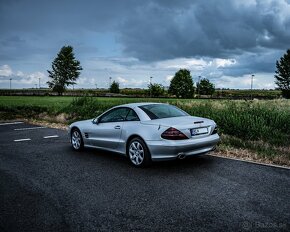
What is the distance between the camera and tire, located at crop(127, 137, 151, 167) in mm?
6559

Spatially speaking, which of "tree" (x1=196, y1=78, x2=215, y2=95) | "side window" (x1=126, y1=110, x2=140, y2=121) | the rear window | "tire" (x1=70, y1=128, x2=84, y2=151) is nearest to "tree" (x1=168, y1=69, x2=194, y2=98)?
"tree" (x1=196, y1=78, x2=215, y2=95)

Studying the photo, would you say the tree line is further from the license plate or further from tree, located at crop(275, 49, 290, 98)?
the license plate

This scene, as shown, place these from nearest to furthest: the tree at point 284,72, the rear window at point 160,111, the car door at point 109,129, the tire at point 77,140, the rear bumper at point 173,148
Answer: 1. the rear bumper at point 173,148
2. the rear window at point 160,111
3. the car door at point 109,129
4. the tire at point 77,140
5. the tree at point 284,72

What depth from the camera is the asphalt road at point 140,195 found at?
396 cm

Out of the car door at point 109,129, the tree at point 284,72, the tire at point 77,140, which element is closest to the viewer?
the car door at point 109,129

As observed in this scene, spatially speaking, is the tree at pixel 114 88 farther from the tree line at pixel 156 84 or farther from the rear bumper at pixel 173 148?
the rear bumper at pixel 173 148

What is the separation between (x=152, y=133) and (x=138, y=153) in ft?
2.14

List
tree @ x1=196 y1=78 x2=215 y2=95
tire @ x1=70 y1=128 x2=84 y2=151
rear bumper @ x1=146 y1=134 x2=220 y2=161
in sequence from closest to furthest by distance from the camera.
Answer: rear bumper @ x1=146 y1=134 x2=220 y2=161 → tire @ x1=70 y1=128 x2=84 y2=151 → tree @ x1=196 y1=78 x2=215 y2=95

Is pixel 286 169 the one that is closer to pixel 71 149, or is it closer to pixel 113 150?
pixel 113 150

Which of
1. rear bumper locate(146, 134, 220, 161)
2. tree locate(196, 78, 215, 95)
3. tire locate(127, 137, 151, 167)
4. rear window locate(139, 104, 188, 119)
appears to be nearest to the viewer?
rear bumper locate(146, 134, 220, 161)

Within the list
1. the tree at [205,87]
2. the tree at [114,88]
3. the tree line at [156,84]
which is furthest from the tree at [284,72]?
the tree at [114,88]

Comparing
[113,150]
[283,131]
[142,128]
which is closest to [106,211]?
[142,128]

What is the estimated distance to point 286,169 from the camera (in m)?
6.74

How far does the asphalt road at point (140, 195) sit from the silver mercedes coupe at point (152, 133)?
1.32 ft
